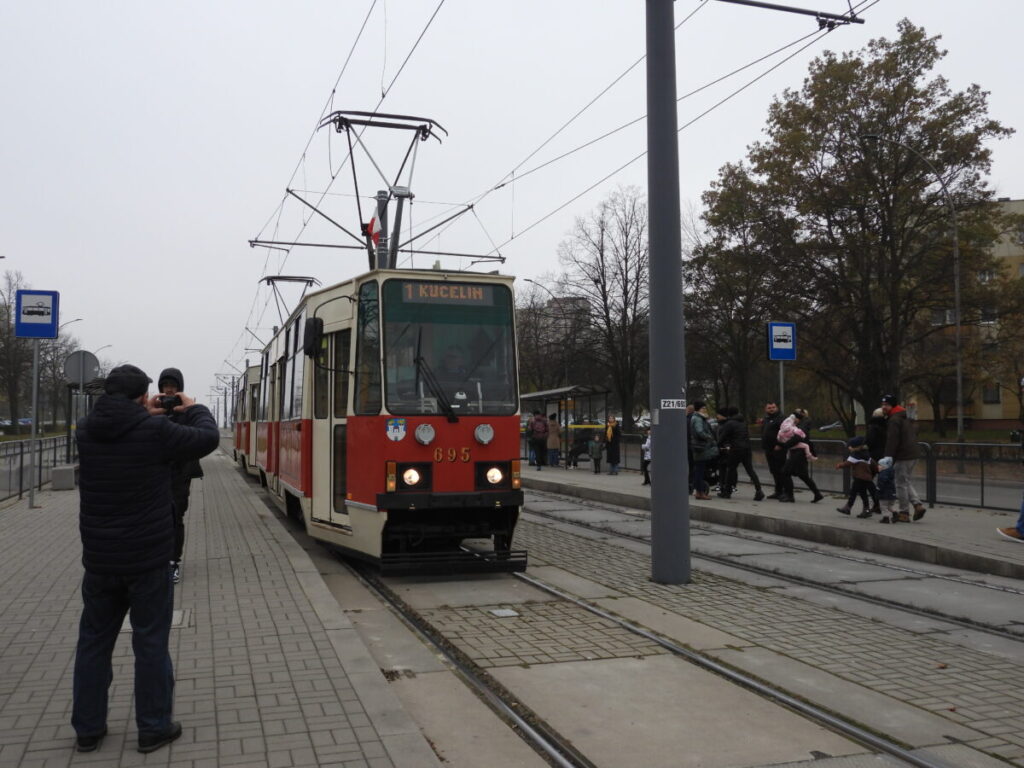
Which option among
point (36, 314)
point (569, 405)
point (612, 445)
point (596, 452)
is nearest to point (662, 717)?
point (36, 314)

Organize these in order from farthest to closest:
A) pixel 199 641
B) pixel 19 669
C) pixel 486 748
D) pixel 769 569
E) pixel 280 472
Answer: pixel 280 472
pixel 769 569
pixel 199 641
pixel 19 669
pixel 486 748

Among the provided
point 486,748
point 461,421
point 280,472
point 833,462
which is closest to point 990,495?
point 833,462

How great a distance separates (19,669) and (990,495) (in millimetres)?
13421

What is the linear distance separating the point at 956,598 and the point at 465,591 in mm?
4358

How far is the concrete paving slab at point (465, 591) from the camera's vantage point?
8.18 m

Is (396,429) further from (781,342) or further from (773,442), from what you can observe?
(773,442)

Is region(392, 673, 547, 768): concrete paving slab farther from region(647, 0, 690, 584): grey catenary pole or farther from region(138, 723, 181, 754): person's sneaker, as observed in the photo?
region(647, 0, 690, 584): grey catenary pole

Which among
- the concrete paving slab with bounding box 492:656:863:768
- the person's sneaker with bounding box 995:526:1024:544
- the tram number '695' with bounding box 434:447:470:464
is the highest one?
the tram number '695' with bounding box 434:447:470:464

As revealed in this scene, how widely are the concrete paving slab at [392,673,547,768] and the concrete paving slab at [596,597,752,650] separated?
1.85m

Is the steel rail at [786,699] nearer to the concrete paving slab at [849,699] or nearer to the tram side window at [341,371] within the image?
the concrete paving slab at [849,699]

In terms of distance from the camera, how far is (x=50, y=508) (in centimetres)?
1579

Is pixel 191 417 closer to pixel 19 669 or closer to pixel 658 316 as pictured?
pixel 19 669

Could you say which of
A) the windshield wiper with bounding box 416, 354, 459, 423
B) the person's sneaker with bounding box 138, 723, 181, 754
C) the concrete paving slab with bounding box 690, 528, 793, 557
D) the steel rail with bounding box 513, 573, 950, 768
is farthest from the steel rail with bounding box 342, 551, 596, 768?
the concrete paving slab with bounding box 690, 528, 793, 557

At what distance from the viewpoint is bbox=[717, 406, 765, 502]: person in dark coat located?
16.7 meters
